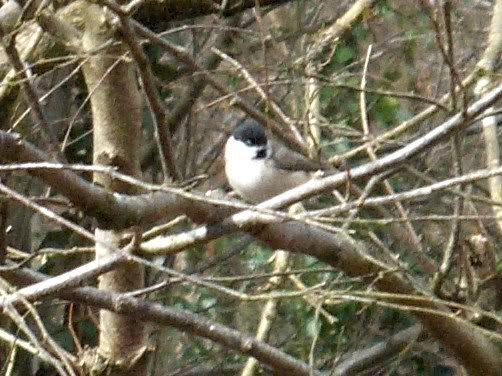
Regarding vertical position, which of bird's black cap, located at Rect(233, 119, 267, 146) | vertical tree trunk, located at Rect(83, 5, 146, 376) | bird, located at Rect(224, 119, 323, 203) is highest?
vertical tree trunk, located at Rect(83, 5, 146, 376)

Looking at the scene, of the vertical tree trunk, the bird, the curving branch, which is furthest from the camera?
the bird

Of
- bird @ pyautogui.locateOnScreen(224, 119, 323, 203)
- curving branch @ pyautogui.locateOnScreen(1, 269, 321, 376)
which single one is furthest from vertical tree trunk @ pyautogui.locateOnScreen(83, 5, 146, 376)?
bird @ pyautogui.locateOnScreen(224, 119, 323, 203)

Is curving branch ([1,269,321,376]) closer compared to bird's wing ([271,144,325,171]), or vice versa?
curving branch ([1,269,321,376])

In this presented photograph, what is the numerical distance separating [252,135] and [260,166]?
0.13 m

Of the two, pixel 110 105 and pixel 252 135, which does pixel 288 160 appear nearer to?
pixel 252 135

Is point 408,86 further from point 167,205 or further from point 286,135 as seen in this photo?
point 167,205

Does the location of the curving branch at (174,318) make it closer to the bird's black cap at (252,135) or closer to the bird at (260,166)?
the bird at (260,166)

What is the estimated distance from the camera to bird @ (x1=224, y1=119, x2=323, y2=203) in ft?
9.74

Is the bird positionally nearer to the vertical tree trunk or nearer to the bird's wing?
the bird's wing

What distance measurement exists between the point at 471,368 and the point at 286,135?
0.74m

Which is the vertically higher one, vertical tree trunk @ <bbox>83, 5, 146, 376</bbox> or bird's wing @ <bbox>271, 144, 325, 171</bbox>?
vertical tree trunk @ <bbox>83, 5, 146, 376</bbox>

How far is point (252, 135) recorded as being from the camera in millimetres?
3068

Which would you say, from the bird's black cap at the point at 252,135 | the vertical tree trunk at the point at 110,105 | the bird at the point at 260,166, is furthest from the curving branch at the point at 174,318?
the bird's black cap at the point at 252,135

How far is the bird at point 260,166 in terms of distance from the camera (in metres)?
2.97
